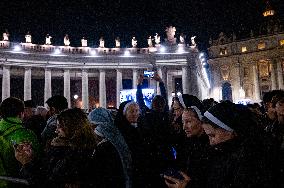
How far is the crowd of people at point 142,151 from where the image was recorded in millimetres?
3145

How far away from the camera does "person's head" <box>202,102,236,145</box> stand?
11.4 feet

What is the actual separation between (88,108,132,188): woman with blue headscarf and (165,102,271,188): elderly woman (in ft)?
3.73

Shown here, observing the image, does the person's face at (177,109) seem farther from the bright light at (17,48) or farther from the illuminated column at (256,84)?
the illuminated column at (256,84)

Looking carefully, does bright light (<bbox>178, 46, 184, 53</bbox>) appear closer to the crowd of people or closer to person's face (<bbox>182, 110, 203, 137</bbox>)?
the crowd of people

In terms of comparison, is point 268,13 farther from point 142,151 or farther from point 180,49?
point 142,151

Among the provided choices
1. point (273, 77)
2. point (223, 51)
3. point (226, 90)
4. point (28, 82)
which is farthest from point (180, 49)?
point (273, 77)

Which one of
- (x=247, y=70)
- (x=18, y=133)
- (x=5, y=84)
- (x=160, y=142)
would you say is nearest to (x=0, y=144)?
(x=18, y=133)

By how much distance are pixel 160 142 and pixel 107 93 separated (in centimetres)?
5339

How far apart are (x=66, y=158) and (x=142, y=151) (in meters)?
1.33

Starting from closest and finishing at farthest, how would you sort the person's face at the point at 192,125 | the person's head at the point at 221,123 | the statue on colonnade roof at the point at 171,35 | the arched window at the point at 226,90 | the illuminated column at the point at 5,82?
1. the person's head at the point at 221,123
2. the person's face at the point at 192,125
3. the illuminated column at the point at 5,82
4. the statue on colonnade roof at the point at 171,35
5. the arched window at the point at 226,90

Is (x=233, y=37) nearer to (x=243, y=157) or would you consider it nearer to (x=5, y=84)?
(x=5, y=84)

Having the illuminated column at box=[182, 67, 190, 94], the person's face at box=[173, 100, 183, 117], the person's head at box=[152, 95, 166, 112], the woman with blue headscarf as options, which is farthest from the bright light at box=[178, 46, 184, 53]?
the woman with blue headscarf

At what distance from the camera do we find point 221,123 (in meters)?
3.50

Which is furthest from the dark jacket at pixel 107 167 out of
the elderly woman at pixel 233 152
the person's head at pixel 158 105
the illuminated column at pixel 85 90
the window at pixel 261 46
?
the window at pixel 261 46
